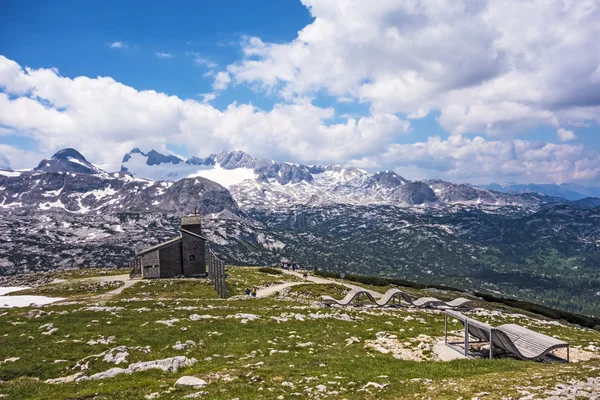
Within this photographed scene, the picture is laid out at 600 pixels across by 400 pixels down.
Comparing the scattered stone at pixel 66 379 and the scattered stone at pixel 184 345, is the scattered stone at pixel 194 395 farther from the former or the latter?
the scattered stone at pixel 184 345

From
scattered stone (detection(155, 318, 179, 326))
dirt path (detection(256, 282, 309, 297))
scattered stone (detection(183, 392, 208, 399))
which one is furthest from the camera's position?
dirt path (detection(256, 282, 309, 297))

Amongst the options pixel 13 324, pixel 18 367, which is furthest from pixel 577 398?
pixel 13 324

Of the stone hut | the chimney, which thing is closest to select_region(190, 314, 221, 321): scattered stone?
the stone hut

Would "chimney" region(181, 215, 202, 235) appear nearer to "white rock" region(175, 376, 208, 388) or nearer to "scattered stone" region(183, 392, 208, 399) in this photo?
"white rock" region(175, 376, 208, 388)

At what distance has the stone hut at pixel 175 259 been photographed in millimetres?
79312

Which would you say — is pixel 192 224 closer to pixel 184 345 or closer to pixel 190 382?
pixel 184 345

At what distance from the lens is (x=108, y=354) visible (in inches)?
1022

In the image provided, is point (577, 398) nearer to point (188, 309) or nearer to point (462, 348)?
point (462, 348)

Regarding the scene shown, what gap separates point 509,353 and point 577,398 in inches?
509

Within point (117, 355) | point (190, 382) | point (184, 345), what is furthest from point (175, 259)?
point (190, 382)

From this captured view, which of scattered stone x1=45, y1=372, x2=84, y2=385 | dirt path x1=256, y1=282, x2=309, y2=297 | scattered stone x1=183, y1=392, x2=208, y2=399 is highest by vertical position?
scattered stone x1=183, y1=392, x2=208, y2=399

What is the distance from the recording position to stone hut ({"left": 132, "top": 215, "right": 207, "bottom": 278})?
79.3m

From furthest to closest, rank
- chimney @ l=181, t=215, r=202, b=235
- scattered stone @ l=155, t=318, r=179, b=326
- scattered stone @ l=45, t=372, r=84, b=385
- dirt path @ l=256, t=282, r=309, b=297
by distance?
chimney @ l=181, t=215, r=202, b=235 → dirt path @ l=256, t=282, r=309, b=297 → scattered stone @ l=155, t=318, r=179, b=326 → scattered stone @ l=45, t=372, r=84, b=385

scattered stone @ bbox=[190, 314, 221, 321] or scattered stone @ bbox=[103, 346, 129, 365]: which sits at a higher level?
scattered stone @ bbox=[103, 346, 129, 365]
